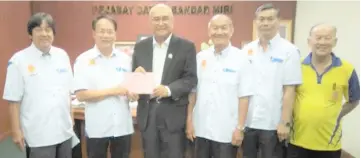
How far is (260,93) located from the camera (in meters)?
2.23

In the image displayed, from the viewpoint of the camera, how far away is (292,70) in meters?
2.20

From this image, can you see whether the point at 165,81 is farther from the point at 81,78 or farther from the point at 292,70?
the point at 292,70

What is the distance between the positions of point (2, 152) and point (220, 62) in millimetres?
3083

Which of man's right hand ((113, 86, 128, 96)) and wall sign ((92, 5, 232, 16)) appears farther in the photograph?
wall sign ((92, 5, 232, 16))

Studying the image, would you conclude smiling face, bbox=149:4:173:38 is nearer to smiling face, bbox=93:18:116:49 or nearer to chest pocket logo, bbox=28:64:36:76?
smiling face, bbox=93:18:116:49

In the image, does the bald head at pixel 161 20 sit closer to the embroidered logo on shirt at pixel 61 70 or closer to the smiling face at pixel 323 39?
the embroidered logo on shirt at pixel 61 70

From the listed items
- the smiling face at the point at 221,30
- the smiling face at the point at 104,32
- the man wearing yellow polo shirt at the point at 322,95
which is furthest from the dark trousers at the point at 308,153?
the smiling face at the point at 104,32

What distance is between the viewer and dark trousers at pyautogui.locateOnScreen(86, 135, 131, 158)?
2.33 metres

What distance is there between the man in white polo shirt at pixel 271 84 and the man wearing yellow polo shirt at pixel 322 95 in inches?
3.5

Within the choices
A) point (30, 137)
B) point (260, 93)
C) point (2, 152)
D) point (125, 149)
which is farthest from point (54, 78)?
point (2, 152)

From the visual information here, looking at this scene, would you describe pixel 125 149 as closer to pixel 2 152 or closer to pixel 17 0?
pixel 2 152

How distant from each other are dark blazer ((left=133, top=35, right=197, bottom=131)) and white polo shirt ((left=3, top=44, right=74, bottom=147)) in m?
0.55

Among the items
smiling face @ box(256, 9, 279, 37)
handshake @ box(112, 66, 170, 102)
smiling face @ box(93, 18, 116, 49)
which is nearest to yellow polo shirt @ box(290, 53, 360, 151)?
smiling face @ box(256, 9, 279, 37)

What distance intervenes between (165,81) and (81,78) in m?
0.58
